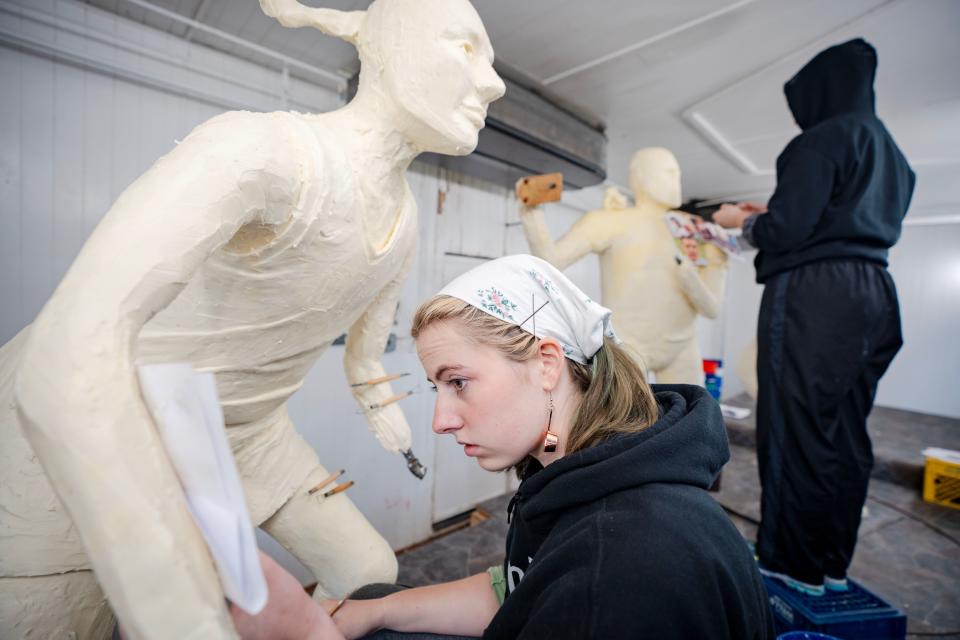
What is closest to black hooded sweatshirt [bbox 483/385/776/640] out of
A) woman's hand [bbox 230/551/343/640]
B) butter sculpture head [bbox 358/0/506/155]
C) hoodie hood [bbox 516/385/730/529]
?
hoodie hood [bbox 516/385/730/529]

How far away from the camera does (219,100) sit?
1632 millimetres

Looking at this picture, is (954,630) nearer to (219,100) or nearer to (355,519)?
(355,519)

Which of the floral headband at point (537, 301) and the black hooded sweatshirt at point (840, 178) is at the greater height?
the black hooded sweatshirt at point (840, 178)

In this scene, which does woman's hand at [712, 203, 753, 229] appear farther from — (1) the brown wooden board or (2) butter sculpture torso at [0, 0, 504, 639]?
(2) butter sculpture torso at [0, 0, 504, 639]

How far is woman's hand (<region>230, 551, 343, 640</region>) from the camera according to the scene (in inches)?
21.9

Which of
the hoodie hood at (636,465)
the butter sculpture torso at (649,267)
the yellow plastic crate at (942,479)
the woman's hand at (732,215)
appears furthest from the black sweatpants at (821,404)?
the yellow plastic crate at (942,479)

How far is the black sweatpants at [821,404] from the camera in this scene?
158 centimetres

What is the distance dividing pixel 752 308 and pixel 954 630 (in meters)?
4.21

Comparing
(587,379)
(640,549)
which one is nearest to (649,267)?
(587,379)

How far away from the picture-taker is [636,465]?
646 mm

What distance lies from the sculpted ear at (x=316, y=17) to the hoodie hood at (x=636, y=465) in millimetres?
1000

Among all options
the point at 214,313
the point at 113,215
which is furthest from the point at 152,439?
the point at 214,313

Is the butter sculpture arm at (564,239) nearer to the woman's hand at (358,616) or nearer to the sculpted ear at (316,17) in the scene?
the sculpted ear at (316,17)

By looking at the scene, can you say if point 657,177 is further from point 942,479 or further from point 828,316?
point 942,479
